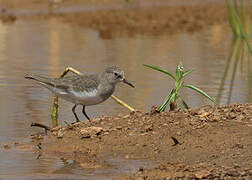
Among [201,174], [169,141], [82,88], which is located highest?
[82,88]

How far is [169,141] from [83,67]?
620cm

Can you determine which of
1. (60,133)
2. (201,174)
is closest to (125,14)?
(60,133)

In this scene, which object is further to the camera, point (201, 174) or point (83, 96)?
point (83, 96)

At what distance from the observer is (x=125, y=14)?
2159 centimetres

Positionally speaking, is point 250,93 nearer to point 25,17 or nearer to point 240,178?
point 240,178

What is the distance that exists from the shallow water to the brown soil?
1.41 ft

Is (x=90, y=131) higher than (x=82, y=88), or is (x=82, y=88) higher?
(x=82, y=88)

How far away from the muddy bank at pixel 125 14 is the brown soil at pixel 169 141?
10497 millimetres

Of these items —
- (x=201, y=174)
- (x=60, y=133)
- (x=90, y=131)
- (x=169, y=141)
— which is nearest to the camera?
(x=201, y=174)

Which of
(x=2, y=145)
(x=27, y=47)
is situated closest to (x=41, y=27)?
(x=27, y=47)

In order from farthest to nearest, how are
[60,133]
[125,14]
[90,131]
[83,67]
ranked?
[125,14] → [83,67] → [60,133] → [90,131]

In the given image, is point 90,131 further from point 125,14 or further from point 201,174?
point 125,14

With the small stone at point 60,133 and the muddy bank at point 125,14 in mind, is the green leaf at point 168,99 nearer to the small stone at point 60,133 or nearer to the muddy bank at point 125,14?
the small stone at point 60,133

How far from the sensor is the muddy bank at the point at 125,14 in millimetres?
20172
